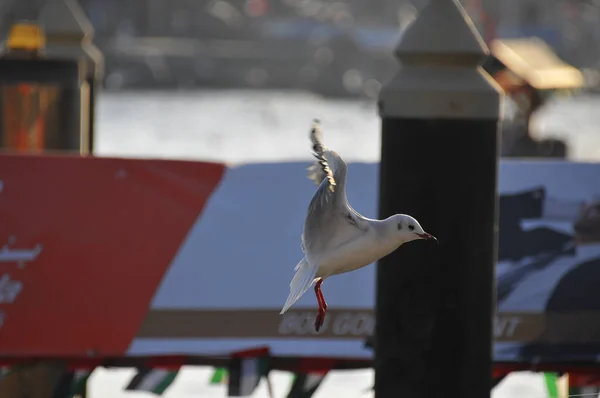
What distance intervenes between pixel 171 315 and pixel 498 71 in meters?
14.0

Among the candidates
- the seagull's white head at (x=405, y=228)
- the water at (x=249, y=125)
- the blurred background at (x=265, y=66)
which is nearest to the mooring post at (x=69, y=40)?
the seagull's white head at (x=405, y=228)

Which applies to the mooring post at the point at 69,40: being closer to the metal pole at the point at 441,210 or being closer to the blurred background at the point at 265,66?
the metal pole at the point at 441,210

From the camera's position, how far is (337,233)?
18.7 feet

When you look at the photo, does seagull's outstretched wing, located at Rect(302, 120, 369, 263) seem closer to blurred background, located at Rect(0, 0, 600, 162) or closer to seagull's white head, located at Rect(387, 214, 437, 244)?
seagull's white head, located at Rect(387, 214, 437, 244)

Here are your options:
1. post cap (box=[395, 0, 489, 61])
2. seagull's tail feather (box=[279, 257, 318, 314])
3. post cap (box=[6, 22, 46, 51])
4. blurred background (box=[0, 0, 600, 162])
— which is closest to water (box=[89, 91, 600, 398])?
blurred background (box=[0, 0, 600, 162])

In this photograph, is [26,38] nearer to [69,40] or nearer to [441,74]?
[69,40]

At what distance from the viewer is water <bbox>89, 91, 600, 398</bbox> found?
59688 mm

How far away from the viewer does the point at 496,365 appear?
360 inches

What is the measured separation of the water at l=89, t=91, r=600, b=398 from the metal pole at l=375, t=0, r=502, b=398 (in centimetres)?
2555

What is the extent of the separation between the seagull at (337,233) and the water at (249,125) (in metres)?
26.5

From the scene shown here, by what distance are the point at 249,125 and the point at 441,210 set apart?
74757mm

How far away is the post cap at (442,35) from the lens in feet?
22.5

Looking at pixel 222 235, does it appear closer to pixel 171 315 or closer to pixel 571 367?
pixel 171 315

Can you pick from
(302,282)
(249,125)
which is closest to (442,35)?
(302,282)
